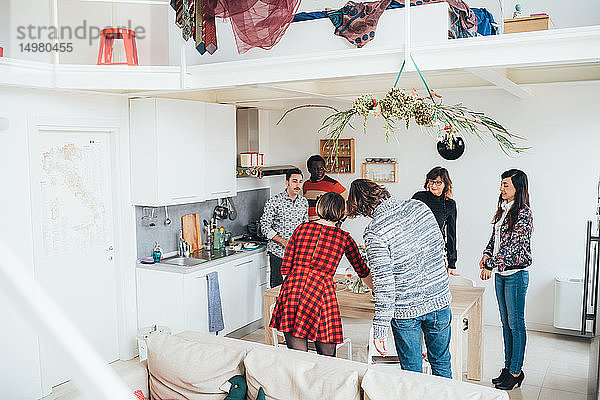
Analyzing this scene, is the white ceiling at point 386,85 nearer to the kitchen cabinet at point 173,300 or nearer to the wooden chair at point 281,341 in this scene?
the kitchen cabinet at point 173,300

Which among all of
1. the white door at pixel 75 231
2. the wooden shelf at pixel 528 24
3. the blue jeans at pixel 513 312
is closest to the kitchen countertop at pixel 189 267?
the white door at pixel 75 231

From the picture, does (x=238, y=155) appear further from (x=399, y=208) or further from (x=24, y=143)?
(x=399, y=208)

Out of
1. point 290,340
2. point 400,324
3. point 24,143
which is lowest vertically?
point 290,340

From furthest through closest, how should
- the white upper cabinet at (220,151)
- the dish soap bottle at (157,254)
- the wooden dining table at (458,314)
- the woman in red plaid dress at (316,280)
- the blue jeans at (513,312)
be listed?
1. the white upper cabinet at (220,151)
2. the dish soap bottle at (157,254)
3. the blue jeans at (513,312)
4. the wooden dining table at (458,314)
5. the woman in red plaid dress at (316,280)

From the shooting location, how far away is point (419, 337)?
3.72m

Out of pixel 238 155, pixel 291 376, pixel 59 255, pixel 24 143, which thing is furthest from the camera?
pixel 238 155

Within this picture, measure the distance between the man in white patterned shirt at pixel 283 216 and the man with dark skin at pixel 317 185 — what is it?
2.10 ft

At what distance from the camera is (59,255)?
4965 mm

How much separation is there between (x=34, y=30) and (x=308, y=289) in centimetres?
288

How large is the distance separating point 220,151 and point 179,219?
0.81m

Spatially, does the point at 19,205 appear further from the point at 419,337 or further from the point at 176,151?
the point at 419,337

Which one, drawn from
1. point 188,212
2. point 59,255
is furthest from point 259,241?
point 59,255

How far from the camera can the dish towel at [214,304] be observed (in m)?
5.57

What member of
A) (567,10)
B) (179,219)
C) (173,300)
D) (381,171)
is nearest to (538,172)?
(567,10)
